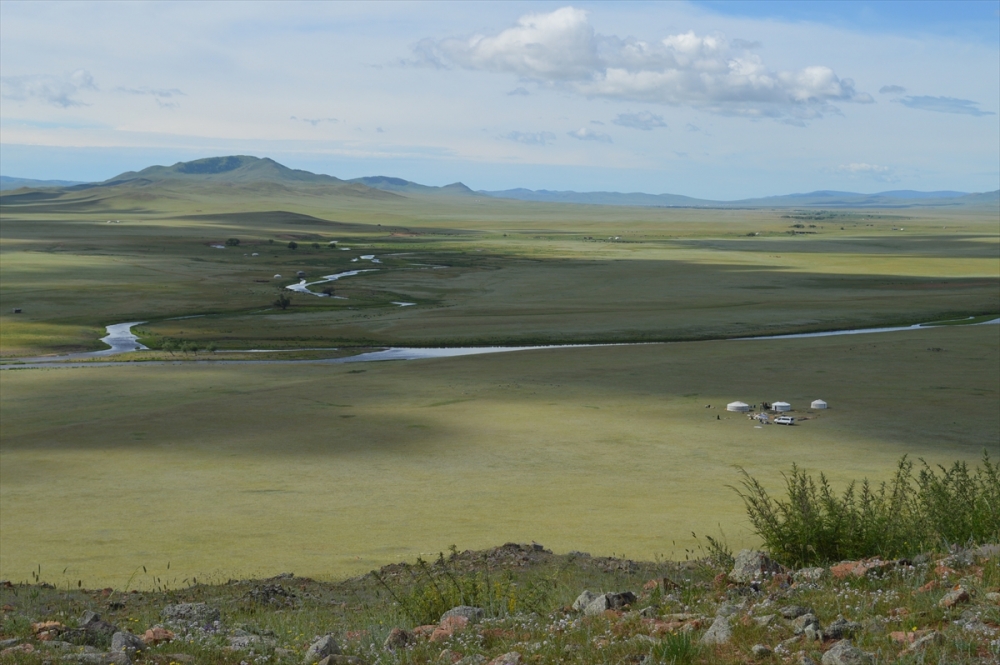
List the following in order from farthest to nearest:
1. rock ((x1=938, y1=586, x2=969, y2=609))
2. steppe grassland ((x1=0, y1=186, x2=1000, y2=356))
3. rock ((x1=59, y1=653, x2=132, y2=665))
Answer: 1. steppe grassland ((x1=0, y1=186, x2=1000, y2=356))
2. rock ((x1=938, y1=586, x2=969, y2=609))
3. rock ((x1=59, y1=653, x2=132, y2=665))

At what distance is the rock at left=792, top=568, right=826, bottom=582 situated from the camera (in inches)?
418

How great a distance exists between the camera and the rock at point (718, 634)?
28.1 feet

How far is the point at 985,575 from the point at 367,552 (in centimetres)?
1133

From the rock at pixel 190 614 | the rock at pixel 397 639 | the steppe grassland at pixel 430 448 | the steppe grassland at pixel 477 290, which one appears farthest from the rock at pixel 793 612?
the steppe grassland at pixel 477 290

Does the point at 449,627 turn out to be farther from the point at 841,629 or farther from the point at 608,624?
the point at 841,629

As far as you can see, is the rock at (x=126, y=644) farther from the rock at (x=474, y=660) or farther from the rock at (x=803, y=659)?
the rock at (x=803, y=659)

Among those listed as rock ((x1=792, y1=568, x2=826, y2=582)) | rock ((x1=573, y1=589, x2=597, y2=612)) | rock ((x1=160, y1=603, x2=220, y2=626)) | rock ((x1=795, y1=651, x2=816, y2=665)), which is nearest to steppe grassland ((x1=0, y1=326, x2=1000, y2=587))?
rock ((x1=160, y1=603, x2=220, y2=626))

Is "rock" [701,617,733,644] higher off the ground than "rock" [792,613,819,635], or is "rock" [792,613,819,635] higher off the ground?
"rock" [792,613,819,635]

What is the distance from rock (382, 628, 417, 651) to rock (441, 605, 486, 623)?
66cm

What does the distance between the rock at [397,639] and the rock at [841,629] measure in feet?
12.6

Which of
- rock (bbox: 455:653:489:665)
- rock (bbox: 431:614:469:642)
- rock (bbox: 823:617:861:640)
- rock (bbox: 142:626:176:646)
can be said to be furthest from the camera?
rock (bbox: 142:626:176:646)

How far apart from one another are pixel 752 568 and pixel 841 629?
2.40 m

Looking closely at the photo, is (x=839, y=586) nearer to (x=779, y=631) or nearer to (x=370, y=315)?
(x=779, y=631)

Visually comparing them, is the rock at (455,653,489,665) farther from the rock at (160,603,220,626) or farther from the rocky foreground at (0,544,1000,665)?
the rock at (160,603,220,626)
